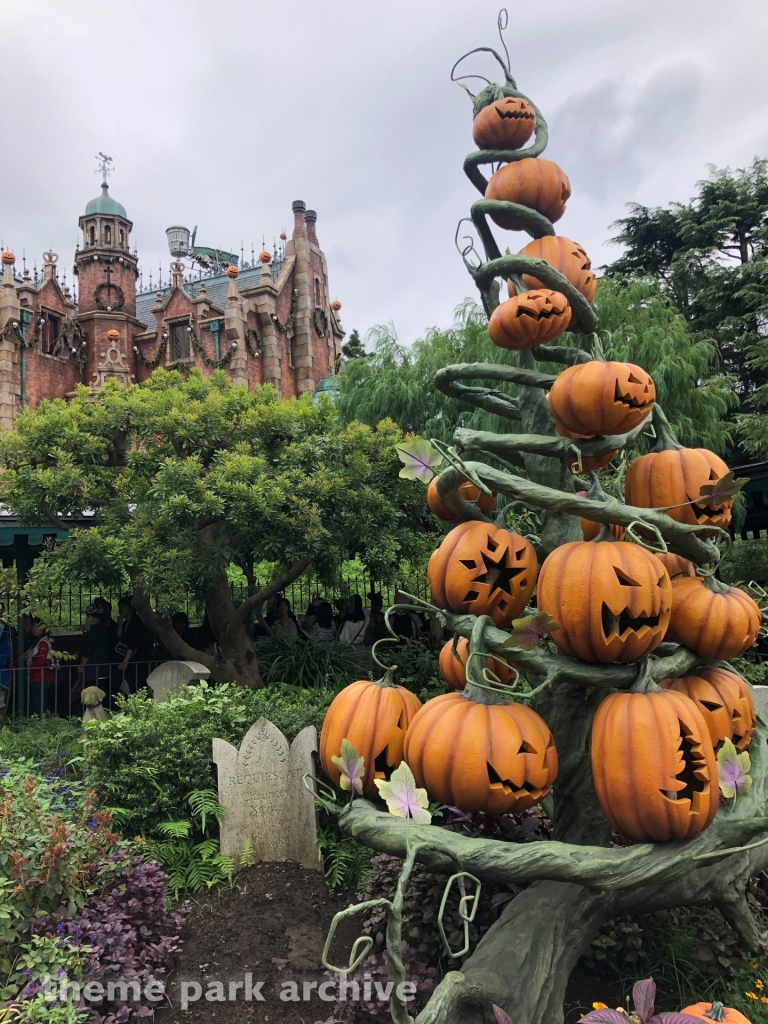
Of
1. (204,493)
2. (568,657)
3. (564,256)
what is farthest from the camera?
(204,493)

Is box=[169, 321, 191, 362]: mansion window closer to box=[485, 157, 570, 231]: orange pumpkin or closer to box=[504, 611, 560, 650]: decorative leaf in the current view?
box=[485, 157, 570, 231]: orange pumpkin

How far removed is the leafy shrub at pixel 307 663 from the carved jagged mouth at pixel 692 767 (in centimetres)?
542

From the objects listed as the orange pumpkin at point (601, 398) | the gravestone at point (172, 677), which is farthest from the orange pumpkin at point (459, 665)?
the gravestone at point (172, 677)

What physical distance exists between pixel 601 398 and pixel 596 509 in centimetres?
49

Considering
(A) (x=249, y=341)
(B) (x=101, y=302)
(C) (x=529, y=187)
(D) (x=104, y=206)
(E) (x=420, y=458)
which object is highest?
(D) (x=104, y=206)

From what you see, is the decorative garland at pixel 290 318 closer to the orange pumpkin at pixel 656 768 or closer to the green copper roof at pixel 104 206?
the green copper roof at pixel 104 206

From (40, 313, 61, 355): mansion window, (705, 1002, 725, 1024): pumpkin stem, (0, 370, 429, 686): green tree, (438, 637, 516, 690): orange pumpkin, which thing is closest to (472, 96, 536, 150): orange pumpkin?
(438, 637, 516, 690): orange pumpkin

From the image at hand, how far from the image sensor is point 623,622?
2.71 meters

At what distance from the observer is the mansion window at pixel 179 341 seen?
32.1m

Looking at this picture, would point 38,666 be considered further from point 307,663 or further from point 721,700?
point 721,700

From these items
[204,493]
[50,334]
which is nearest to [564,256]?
[204,493]

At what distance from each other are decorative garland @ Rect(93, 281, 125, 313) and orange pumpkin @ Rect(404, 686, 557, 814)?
3392 centimetres

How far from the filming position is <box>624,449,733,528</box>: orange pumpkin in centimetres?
317

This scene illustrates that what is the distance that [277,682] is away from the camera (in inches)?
314
